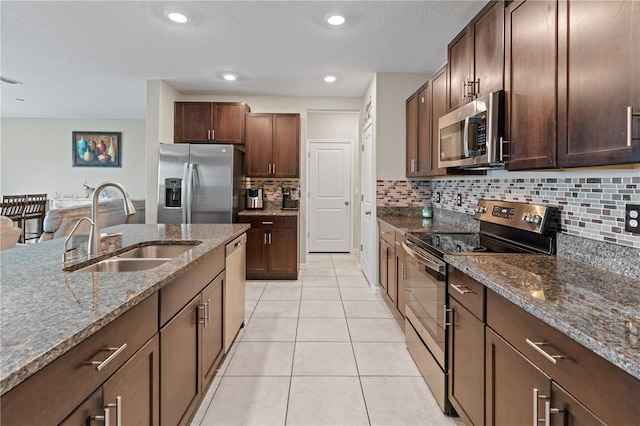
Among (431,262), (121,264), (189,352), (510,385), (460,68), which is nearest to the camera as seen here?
(510,385)

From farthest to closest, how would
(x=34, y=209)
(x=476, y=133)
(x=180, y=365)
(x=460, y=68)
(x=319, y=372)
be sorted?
(x=34, y=209) < (x=460, y=68) < (x=319, y=372) < (x=476, y=133) < (x=180, y=365)

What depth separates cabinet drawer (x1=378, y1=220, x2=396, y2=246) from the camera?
3015 mm

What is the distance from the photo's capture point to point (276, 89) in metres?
4.62

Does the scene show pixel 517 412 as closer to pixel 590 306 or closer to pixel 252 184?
pixel 590 306

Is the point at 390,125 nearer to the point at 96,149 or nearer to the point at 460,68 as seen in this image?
the point at 460,68

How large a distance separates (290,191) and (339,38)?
2411 millimetres

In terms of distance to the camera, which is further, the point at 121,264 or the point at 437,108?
the point at 437,108

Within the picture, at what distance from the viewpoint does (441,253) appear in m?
1.76

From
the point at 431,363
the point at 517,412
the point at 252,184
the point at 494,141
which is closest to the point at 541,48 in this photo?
the point at 494,141

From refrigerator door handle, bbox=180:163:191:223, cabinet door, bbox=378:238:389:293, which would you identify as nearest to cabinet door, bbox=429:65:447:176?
cabinet door, bbox=378:238:389:293

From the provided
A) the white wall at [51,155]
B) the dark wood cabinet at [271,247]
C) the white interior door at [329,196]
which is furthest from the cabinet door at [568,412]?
the white wall at [51,155]

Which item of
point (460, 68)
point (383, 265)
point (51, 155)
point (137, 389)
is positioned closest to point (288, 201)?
point (383, 265)

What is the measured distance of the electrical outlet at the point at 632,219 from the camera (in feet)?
4.31

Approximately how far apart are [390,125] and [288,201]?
185 centimetres
